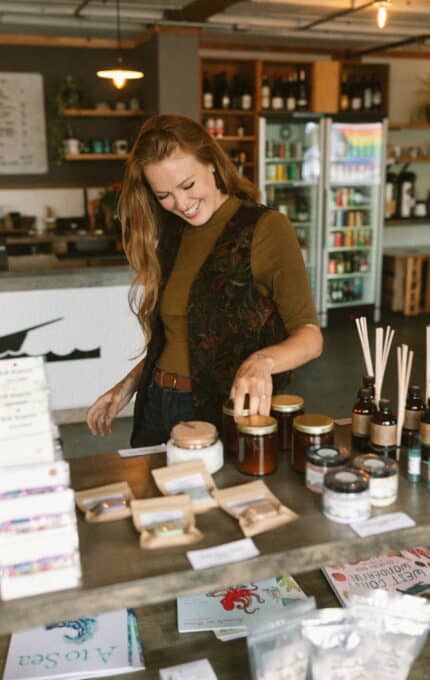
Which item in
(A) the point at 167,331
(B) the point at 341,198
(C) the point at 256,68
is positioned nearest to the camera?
(A) the point at 167,331

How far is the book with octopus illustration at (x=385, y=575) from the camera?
1610 millimetres

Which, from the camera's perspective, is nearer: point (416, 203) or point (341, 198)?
point (341, 198)

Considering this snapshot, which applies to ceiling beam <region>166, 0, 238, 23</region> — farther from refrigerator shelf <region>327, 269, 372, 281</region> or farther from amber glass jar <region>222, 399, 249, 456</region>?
amber glass jar <region>222, 399, 249, 456</region>

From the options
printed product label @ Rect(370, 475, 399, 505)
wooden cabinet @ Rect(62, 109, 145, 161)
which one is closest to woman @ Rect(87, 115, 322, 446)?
printed product label @ Rect(370, 475, 399, 505)

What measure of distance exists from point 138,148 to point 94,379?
3.06m

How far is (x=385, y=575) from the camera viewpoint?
1693 millimetres

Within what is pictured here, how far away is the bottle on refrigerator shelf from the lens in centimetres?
735

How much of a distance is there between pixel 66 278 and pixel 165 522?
3449mm

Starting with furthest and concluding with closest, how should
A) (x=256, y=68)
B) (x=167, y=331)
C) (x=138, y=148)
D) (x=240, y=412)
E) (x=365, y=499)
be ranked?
(x=256, y=68), (x=167, y=331), (x=138, y=148), (x=240, y=412), (x=365, y=499)

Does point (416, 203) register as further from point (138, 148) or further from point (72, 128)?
point (138, 148)

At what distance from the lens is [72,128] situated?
25.4 ft

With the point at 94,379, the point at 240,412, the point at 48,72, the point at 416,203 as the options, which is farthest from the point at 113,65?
the point at 240,412

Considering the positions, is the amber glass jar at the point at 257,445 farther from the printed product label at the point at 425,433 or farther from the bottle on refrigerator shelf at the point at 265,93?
the bottle on refrigerator shelf at the point at 265,93

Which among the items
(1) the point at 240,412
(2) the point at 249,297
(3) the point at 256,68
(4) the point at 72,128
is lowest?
(1) the point at 240,412
